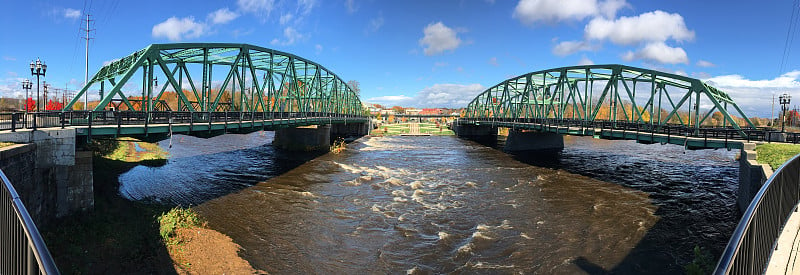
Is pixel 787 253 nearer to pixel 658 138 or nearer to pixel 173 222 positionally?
pixel 173 222

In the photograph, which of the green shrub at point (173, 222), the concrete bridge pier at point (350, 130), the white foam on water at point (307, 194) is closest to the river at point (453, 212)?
the white foam on water at point (307, 194)

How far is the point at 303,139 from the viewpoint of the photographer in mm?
49344

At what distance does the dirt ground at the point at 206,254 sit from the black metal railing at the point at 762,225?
12.4 meters

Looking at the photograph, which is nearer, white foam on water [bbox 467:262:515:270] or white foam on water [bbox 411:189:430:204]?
white foam on water [bbox 467:262:515:270]

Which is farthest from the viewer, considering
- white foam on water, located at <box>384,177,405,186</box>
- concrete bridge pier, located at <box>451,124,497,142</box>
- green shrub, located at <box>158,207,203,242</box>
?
concrete bridge pier, located at <box>451,124,497,142</box>

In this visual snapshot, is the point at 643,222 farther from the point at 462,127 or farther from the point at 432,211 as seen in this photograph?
the point at 462,127

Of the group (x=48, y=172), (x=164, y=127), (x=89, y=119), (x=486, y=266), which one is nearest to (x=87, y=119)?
(x=89, y=119)

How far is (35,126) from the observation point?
14.2 metres

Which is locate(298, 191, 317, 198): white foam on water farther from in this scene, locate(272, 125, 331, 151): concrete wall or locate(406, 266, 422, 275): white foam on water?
locate(272, 125, 331, 151): concrete wall

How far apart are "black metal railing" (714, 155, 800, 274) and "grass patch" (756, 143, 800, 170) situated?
12.1 meters

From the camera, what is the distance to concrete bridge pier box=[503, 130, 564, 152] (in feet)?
176

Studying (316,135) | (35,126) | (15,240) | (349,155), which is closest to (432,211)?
(35,126)

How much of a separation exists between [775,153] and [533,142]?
34.1m

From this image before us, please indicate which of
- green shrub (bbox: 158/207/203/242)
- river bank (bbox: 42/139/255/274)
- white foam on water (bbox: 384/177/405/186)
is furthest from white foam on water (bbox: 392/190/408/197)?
green shrub (bbox: 158/207/203/242)
